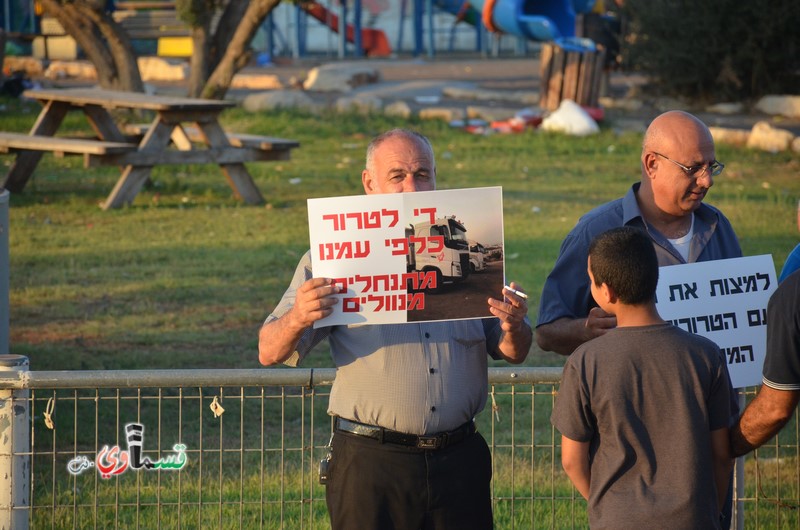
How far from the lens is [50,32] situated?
115ft

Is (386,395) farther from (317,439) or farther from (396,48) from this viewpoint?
(396,48)

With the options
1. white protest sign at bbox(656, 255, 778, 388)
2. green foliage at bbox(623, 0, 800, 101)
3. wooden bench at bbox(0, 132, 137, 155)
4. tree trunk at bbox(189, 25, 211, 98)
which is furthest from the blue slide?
white protest sign at bbox(656, 255, 778, 388)

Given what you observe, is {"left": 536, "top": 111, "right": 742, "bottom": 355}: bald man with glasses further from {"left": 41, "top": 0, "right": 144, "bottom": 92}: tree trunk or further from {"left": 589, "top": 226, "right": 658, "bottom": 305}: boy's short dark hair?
{"left": 41, "top": 0, "right": 144, "bottom": 92}: tree trunk

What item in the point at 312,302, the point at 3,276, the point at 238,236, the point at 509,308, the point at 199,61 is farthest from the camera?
the point at 199,61

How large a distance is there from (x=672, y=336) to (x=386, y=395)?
0.92m

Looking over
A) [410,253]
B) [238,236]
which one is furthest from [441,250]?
[238,236]

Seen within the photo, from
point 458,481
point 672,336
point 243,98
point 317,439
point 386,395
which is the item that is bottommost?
point 317,439

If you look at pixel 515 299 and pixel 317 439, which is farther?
pixel 317 439

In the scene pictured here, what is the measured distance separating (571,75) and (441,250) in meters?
19.2

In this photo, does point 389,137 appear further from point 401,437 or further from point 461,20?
point 461,20

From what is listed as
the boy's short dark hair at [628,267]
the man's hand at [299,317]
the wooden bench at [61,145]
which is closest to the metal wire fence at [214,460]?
the man's hand at [299,317]

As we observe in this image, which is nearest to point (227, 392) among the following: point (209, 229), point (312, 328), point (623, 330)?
point (312, 328)

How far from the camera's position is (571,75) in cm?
2216

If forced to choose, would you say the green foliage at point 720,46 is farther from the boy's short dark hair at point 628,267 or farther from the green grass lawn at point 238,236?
the boy's short dark hair at point 628,267
